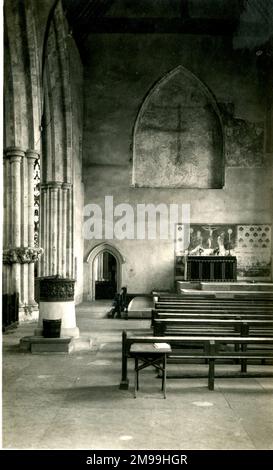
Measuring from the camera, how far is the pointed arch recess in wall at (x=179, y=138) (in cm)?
2025

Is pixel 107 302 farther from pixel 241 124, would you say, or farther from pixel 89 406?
pixel 89 406

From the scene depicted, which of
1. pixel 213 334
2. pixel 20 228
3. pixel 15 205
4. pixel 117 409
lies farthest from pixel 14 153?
pixel 117 409

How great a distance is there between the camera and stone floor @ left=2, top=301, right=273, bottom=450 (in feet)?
13.7

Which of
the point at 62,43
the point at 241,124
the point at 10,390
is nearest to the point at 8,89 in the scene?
the point at 62,43

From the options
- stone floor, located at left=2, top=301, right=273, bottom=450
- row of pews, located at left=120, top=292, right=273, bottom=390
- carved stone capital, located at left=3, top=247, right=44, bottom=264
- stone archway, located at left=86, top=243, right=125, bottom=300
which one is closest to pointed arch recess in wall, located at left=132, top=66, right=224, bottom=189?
stone archway, located at left=86, top=243, right=125, bottom=300

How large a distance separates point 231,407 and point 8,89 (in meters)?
9.26

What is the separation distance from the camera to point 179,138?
66.8 feet

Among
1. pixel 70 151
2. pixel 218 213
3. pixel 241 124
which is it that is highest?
pixel 241 124

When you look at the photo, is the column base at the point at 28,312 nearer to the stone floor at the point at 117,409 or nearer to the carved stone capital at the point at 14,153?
the carved stone capital at the point at 14,153

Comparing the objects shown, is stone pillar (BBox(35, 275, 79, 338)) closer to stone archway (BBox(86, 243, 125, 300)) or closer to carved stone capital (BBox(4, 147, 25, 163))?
carved stone capital (BBox(4, 147, 25, 163))

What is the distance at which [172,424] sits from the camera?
15.2 feet

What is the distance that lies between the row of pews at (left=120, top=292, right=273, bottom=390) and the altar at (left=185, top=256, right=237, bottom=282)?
8418 millimetres

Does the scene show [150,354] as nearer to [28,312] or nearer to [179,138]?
[28,312]
